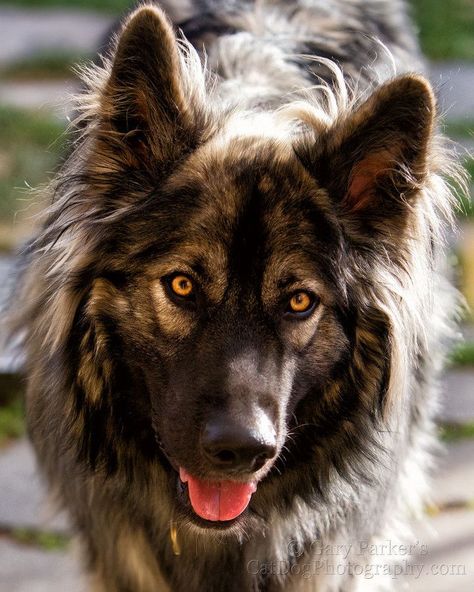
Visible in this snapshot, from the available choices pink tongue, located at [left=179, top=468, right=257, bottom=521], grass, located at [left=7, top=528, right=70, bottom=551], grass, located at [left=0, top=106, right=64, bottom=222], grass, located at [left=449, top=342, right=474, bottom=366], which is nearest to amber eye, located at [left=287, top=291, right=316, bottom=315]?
pink tongue, located at [left=179, top=468, right=257, bottom=521]

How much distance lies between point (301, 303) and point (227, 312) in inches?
8.6

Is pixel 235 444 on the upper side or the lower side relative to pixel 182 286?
lower

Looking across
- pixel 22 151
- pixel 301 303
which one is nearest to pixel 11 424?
pixel 301 303

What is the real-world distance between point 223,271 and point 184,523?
76cm

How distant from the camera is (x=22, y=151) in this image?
675 cm

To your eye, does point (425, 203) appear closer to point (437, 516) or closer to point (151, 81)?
point (151, 81)

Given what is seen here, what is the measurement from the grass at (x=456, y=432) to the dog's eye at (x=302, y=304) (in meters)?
1.99

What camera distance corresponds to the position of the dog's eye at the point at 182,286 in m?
2.75

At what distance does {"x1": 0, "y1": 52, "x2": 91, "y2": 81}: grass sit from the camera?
7863mm

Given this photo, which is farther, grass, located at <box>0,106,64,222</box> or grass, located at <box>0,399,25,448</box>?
grass, located at <box>0,106,64,222</box>

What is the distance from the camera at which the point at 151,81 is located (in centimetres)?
276

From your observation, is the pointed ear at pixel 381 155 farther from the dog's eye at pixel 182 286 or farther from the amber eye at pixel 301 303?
the dog's eye at pixel 182 286

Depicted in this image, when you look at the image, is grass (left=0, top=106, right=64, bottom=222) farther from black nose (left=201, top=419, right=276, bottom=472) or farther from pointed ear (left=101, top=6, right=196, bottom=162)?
black nose (left=201, top=419, right=276, bottom=472)

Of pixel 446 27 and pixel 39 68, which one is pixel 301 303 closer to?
pixel 39 68
